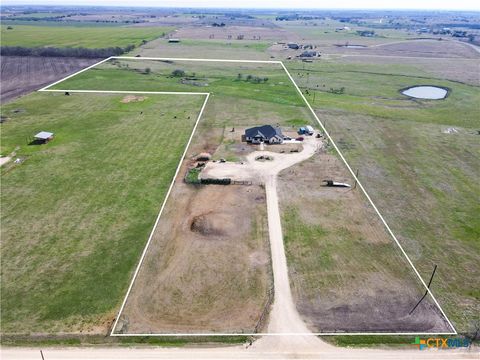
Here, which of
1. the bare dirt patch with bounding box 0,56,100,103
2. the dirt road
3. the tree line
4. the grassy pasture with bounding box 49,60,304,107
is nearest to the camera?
the dirt road

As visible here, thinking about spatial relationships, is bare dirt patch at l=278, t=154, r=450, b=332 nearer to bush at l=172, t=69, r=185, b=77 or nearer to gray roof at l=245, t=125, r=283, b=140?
gray roof at l=245, t=125, r=283, b=140

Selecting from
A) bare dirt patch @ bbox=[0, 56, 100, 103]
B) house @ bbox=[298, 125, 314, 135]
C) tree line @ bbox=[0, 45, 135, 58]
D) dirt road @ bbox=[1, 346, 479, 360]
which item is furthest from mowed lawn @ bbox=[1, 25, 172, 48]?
dirt road @ bbox=[1, 346, 479, 360]

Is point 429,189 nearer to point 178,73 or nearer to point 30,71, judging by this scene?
point 178,73

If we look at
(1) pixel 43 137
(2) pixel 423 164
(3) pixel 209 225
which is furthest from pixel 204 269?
(1) pixel 43 137

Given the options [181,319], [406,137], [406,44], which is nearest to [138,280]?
[181,319]

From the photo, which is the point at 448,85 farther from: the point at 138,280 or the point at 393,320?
the point at 138,280
